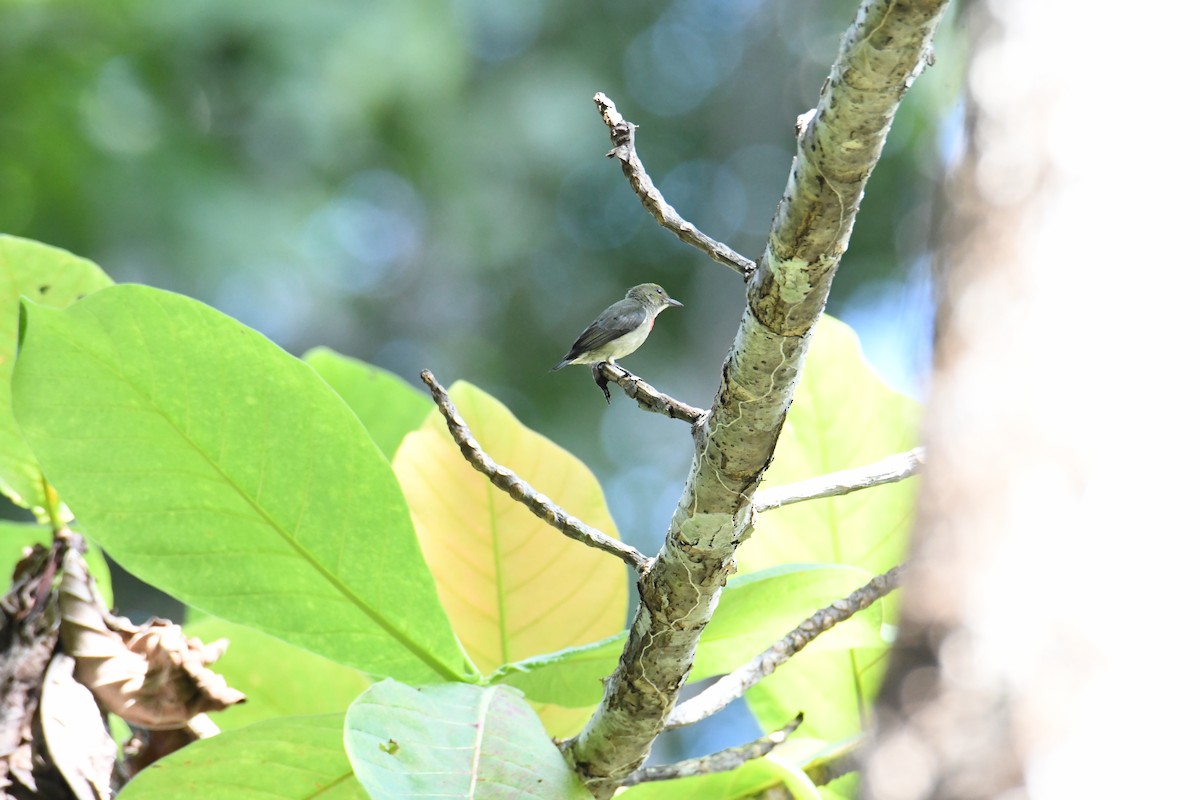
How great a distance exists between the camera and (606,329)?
5.46 ft

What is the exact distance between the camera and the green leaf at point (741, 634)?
68 cm

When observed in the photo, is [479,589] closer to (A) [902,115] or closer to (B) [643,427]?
(A) [902,115]

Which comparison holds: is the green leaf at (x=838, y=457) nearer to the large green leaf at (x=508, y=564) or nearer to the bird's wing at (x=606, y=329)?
the large green leaf at (x=508, y=564)

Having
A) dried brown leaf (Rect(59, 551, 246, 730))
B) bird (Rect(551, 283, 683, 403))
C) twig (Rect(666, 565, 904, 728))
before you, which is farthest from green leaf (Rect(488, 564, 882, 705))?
bird (Rect(551, 283, 683, 403))

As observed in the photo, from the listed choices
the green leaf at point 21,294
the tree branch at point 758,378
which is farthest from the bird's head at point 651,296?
the tree branch at point 758,378

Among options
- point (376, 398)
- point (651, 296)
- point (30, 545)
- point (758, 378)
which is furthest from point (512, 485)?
point (651, 296)

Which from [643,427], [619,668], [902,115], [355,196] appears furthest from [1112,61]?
[355,196]

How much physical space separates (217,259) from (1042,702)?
563 cm

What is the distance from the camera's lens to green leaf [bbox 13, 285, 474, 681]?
27.9 inches

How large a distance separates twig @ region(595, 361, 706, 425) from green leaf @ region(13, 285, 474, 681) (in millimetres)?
159

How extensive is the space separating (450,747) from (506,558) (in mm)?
283

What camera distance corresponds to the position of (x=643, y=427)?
249 inches

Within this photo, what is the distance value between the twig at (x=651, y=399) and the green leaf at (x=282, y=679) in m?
0.33

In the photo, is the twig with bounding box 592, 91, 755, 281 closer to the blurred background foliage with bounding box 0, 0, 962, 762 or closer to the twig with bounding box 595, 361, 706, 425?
the twig with bounding box 595, 361, 706, 425
